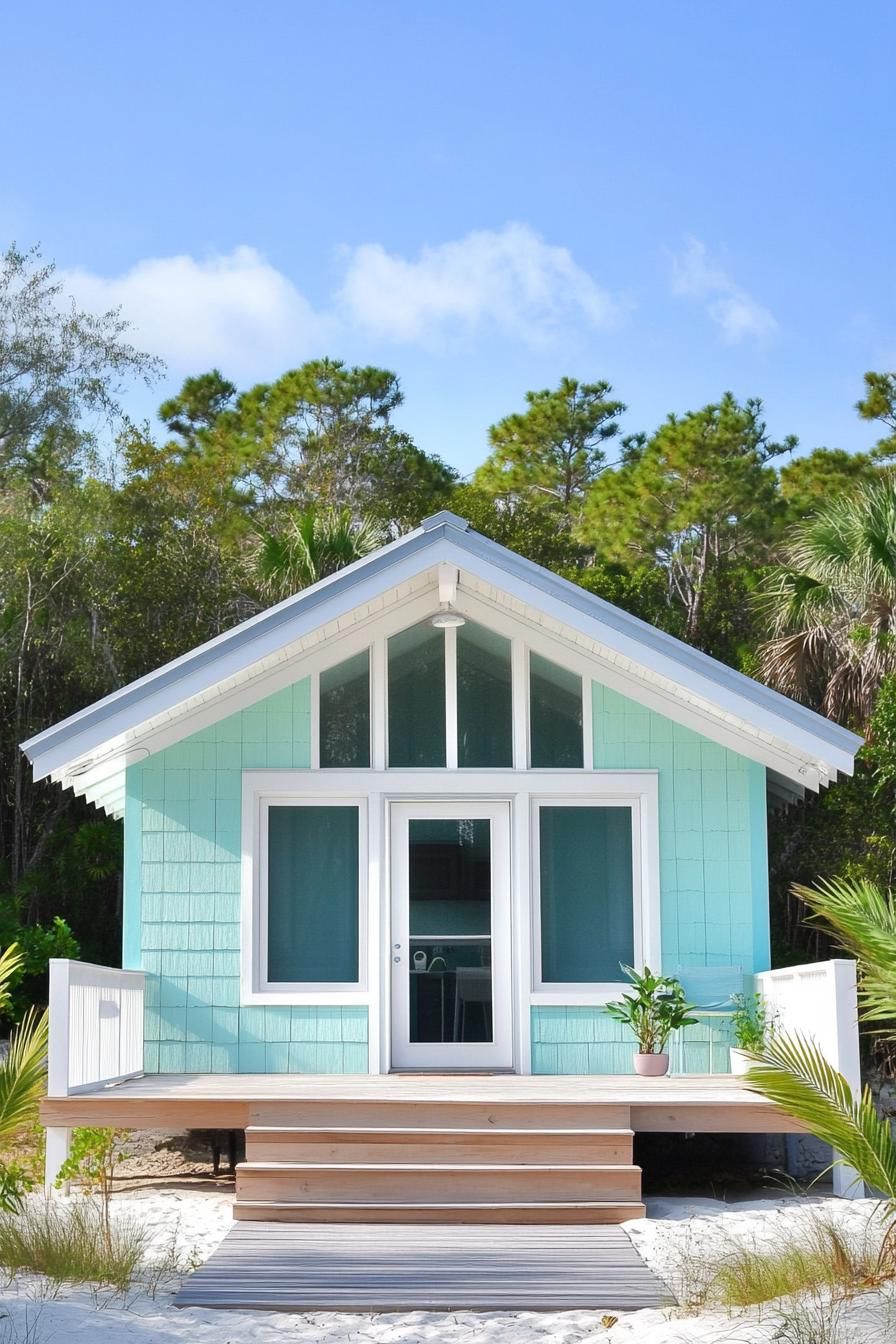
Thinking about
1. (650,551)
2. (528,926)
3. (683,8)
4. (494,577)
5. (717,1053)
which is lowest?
(717,1053)

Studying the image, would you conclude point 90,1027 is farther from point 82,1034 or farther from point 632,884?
point 632,884

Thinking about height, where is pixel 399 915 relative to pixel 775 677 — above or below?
below

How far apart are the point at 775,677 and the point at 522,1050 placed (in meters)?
6.11

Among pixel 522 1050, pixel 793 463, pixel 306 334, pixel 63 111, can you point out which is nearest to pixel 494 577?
pixel 522 1050

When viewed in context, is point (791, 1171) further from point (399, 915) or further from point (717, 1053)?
point (399, 915)

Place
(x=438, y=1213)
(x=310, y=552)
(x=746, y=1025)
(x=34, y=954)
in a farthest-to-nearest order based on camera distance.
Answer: (x=310, y=552)
(x=34, y=954)
(x=746, y=1025)
(x=438, y=1213)

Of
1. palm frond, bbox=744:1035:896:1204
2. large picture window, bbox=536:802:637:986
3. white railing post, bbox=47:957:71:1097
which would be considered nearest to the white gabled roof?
large picture window, bbox=536:802:637:986

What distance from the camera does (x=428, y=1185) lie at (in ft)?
25.1

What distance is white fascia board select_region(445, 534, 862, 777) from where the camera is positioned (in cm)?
902

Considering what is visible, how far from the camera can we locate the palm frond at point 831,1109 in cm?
571

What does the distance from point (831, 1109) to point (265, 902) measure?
4.88m

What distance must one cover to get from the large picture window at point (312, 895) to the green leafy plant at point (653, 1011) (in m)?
1.90

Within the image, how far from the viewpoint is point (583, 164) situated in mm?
17812

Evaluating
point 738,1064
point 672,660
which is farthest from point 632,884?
point 672,660
